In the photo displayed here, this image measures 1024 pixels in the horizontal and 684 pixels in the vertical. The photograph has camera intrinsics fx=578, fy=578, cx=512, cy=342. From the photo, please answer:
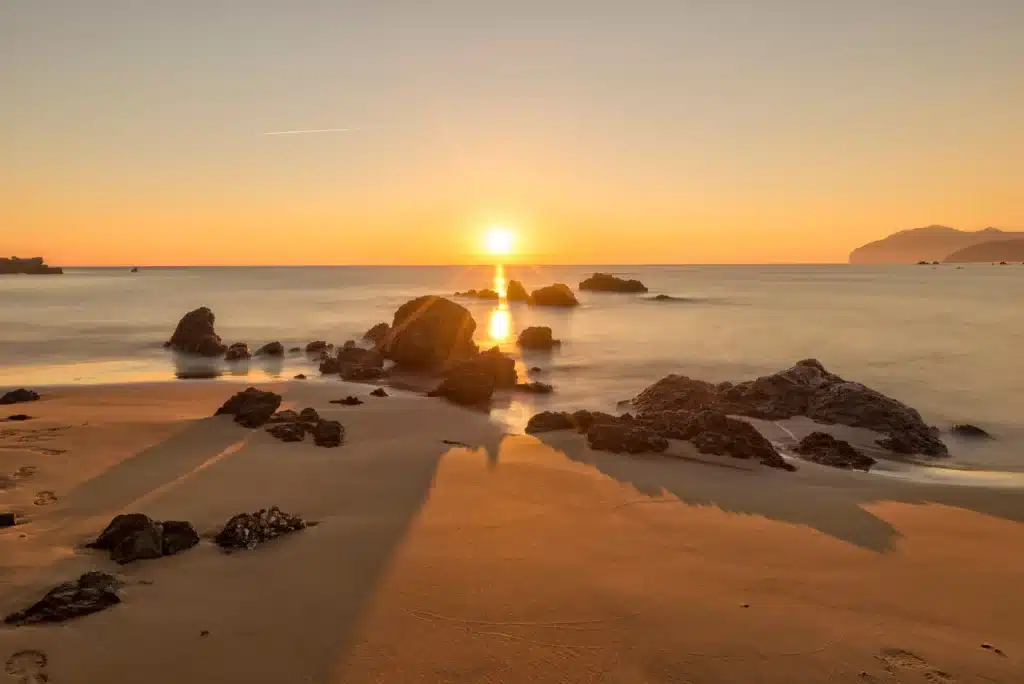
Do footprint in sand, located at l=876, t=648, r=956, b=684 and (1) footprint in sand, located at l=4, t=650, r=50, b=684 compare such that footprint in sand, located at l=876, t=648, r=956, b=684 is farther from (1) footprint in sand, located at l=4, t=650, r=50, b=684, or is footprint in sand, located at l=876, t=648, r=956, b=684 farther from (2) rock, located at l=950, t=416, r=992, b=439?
(2) rock, located at l=950, t=416, r=992, b=439

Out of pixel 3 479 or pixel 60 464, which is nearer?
pixel 3 479

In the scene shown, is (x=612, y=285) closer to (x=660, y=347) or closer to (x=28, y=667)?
(x=660, y=347)

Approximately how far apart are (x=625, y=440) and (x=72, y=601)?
8.82m

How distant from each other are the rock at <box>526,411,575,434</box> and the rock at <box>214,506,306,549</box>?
6.58 m

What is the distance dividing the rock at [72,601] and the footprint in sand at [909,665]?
702cm

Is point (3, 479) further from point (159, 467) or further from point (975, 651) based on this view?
point (975, 651)

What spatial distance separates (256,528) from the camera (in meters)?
7.04

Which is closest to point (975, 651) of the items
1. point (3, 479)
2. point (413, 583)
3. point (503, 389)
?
point (413, 583)

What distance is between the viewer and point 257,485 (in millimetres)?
9008

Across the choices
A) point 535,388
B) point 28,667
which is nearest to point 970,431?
point 535,388

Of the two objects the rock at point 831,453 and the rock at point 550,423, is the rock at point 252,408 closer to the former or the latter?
the rock at point 550,423

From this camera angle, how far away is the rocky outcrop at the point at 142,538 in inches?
253

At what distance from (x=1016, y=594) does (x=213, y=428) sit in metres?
13.3

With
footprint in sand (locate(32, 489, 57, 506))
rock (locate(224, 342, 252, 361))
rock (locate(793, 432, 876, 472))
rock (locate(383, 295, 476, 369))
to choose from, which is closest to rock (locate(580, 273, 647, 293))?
rock (locate(383, 295, 476, 369))
